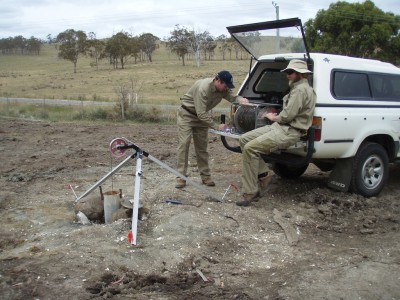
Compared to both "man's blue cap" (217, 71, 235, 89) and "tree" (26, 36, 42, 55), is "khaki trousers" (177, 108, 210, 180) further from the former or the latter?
"tree" (26, 36, 42, 55)

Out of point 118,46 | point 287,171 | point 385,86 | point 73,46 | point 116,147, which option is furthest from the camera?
point 73,46

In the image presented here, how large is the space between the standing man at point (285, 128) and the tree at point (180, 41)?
213 feet

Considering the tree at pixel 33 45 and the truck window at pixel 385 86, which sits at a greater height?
the tree at pixel 33 45

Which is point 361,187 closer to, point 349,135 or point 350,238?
point 349,135

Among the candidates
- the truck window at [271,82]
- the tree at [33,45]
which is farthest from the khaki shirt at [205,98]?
the tree at [33,45]

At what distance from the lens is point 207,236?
496 cm

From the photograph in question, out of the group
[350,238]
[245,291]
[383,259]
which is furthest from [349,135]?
[245,291]

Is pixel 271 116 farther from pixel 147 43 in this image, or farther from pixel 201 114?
pixel 147 43

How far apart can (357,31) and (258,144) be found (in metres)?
21.8

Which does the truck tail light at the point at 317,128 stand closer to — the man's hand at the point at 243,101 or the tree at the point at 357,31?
the man's hand at the point at 243,101

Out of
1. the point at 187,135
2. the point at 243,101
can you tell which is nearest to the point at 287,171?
the point at 243,101

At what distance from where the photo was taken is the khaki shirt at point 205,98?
628 centimetres

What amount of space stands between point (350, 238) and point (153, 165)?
4409 millimetres

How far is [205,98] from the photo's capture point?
250 inches
